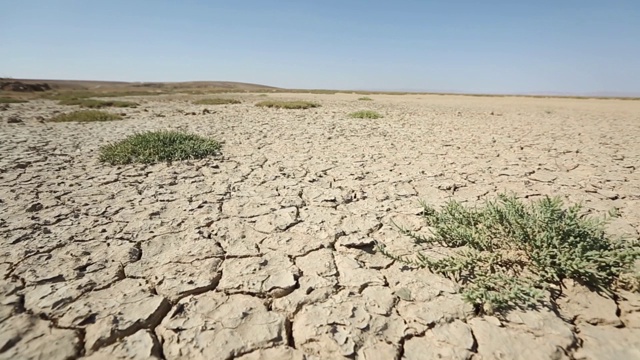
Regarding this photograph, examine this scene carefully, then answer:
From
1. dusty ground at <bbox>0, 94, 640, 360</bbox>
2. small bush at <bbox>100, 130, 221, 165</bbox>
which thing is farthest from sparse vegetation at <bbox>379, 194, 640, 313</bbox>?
small bush at <bbox>100, 130, 221, 165</bbox>

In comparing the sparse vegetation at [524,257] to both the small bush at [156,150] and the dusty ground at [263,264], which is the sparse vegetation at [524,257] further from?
the small bush at [156,150]

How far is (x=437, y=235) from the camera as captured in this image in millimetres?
2404

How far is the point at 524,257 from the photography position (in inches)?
80.6

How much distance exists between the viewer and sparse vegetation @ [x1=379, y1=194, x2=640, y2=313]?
5.74 ft

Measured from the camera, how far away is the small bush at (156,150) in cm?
447

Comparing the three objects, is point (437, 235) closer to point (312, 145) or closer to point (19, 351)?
point (19, 351)

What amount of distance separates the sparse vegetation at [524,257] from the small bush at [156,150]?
3.66m

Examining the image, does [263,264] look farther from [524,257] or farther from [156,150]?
[156,150]

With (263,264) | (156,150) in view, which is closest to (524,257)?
(263,264)

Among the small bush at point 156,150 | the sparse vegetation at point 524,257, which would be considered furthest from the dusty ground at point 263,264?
the small bush at point 156,150

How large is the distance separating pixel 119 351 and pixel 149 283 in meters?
0.51

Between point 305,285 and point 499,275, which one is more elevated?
point 499,275

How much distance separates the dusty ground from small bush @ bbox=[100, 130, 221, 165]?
0.28 metres

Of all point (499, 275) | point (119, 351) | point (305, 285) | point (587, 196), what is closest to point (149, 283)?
point (119, 351)
